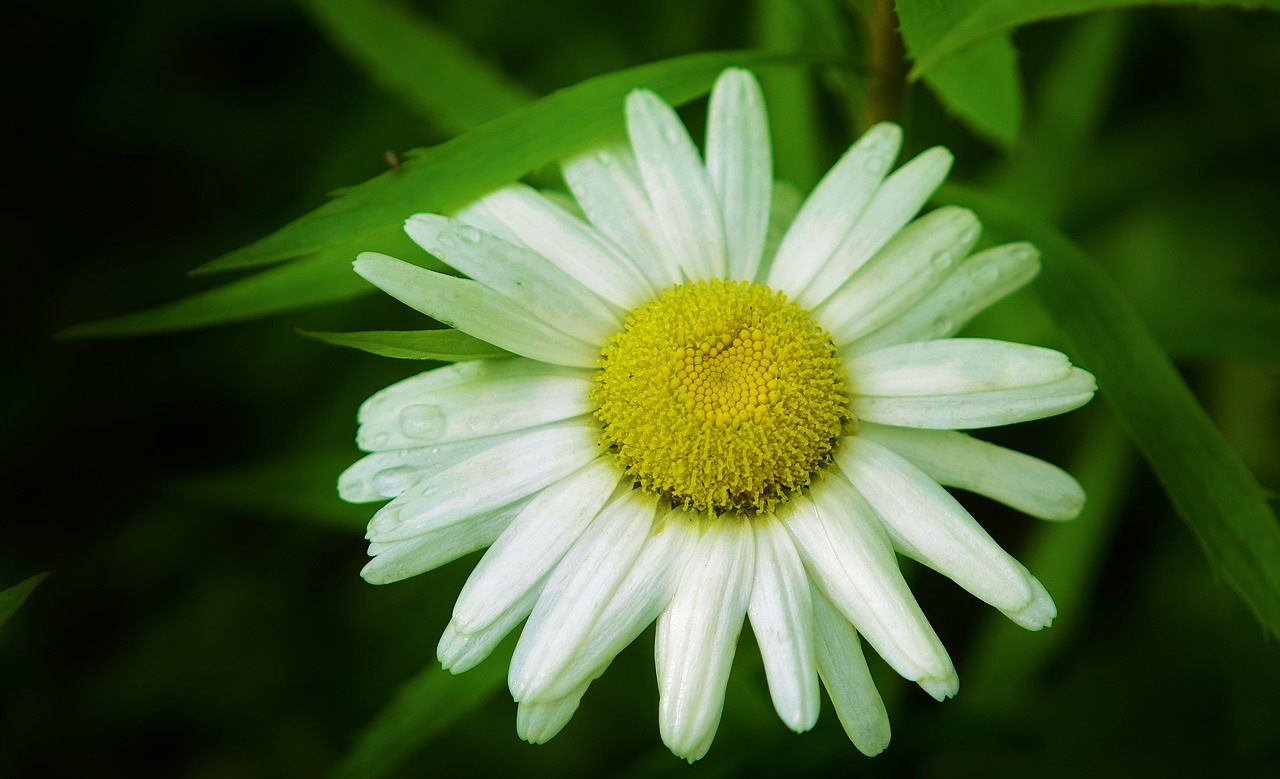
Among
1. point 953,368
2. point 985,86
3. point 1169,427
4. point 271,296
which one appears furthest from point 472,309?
point 1169,427

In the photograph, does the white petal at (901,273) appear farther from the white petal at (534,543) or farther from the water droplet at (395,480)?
the water droplet at (395,480)

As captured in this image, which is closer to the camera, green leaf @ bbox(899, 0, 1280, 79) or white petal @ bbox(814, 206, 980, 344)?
green leaf @ bbox(899, 0, 1280, 79)

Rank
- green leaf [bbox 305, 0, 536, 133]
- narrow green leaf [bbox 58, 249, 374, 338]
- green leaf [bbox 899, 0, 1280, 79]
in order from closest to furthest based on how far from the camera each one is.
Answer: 1. green leaf [bbox 899, 0, 1280, 79]
2. narrow green leaf [bbox 58, 249, 374, 338]
3. green leaf [bbox 305, 0, 536, 133]

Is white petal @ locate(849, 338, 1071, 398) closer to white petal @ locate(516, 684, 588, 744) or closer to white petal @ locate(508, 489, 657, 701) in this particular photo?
white petal @ locate(508, 489, 657, 701)

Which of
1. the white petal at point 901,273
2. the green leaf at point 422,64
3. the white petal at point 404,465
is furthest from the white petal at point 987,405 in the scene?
the green leaf at point 422,64

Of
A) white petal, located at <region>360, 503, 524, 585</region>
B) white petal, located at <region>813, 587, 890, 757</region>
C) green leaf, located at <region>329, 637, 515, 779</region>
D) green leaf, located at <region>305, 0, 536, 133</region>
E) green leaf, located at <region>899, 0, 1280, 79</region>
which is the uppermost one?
green leaf, located at <region>305, 0, 536, 133</region>

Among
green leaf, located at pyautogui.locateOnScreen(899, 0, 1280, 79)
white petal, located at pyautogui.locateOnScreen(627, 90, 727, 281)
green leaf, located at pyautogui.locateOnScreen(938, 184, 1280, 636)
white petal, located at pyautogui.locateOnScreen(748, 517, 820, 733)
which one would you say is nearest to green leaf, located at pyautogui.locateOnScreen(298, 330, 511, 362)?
white petal, located at pyautogui.locateOnScreen(627, 90, 727, 281)
